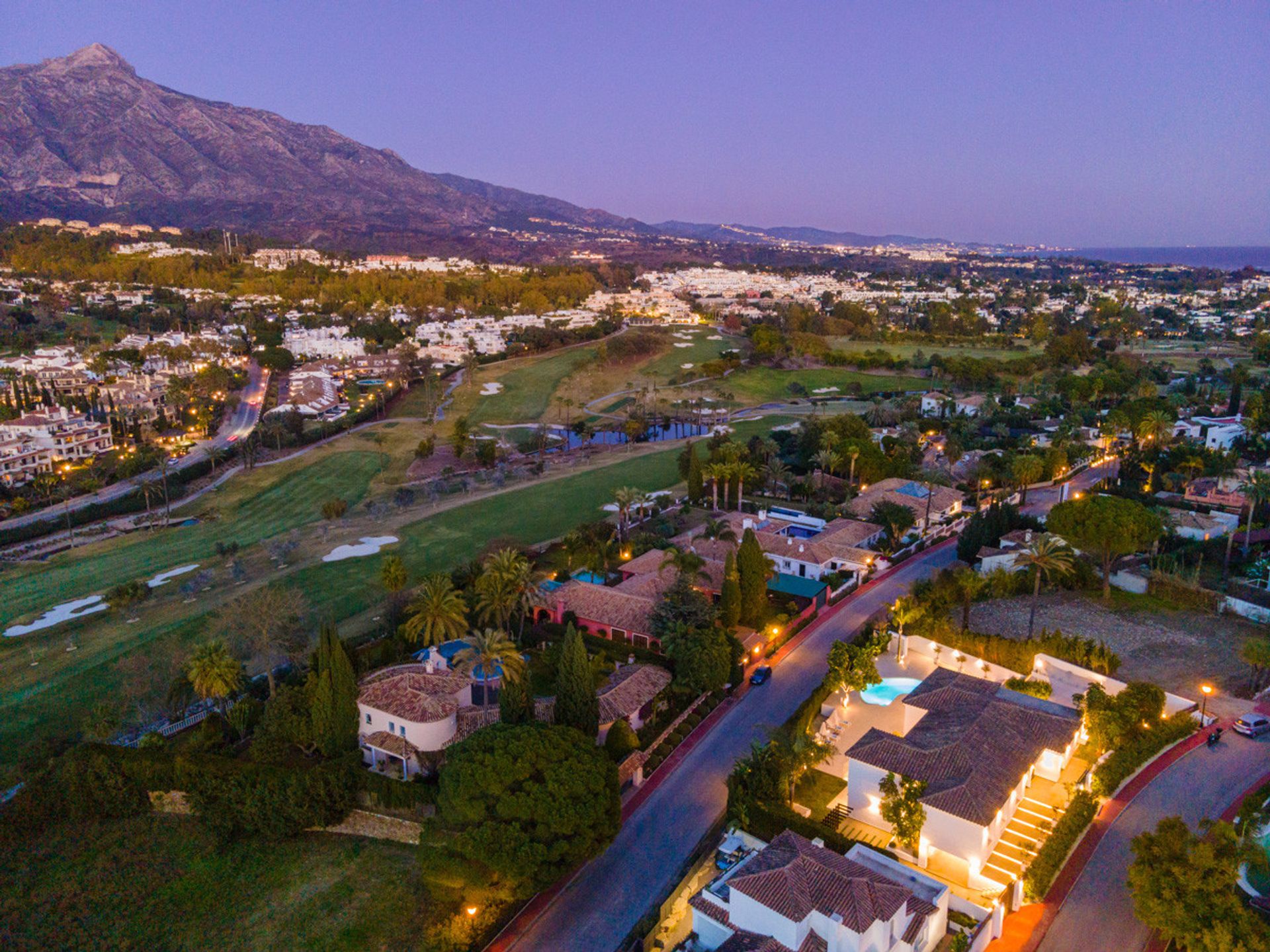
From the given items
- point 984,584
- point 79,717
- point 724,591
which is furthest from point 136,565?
point 984,584

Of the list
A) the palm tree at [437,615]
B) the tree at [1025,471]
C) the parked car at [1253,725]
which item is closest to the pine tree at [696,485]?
the tree at [1025,471]

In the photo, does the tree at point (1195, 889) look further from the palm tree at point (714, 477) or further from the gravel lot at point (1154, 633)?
the palm tree at point (714, 477)

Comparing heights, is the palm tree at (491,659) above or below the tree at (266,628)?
above

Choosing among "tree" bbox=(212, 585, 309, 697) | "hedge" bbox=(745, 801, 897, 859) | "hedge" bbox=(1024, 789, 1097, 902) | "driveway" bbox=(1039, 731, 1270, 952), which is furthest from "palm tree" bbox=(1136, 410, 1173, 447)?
"tree" bbox=(212, 585, 309, 697)

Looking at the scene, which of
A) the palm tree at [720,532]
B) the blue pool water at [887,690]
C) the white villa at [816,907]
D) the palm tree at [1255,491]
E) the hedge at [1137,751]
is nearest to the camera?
the white villa at [816,907]

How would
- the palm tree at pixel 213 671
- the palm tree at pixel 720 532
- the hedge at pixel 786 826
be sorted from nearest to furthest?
1. the hedge at pixel 786 826
2. the palm tree at pixel 213 671
3. the palm tree at pixel 720 532

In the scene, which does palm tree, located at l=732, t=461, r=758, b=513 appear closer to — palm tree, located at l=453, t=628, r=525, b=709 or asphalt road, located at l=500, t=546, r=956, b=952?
asphalt road, located at l=500, t=546, r=956, b=952
